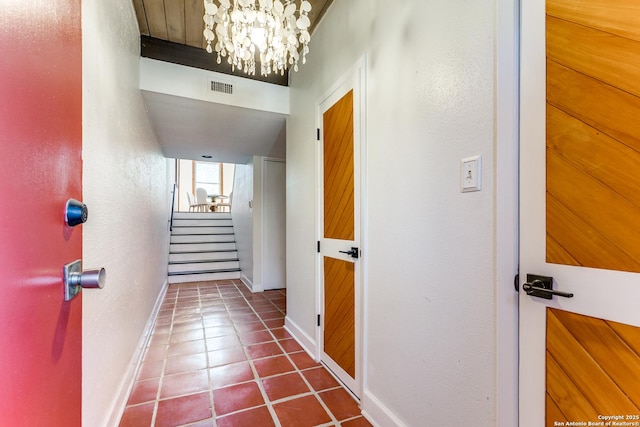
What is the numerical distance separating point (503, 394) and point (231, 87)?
9.47 ft

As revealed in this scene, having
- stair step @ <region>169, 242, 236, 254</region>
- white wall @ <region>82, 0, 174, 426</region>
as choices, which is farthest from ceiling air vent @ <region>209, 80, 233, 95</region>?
stair step @ <region>169, 242, 236, 254</region>

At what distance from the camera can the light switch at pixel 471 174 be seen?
977mm

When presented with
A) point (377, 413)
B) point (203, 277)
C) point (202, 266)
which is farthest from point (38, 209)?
point (202, 266)

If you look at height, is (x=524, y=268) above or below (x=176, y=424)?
above

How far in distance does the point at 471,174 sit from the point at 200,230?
599 cm

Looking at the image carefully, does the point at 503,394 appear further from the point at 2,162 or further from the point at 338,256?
the point at 2,162

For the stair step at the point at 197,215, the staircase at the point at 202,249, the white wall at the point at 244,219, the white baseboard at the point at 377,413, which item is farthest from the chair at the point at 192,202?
the white baseboard at the point at 377,413

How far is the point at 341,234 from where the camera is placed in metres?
1.92

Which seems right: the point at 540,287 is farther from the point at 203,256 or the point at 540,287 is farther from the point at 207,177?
the point at 207,177

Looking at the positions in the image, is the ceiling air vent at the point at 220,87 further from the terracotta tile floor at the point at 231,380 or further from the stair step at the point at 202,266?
the stair step at the point at 202,266

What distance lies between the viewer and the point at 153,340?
2529 mm

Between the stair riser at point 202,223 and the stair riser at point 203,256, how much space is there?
1000 millimetres

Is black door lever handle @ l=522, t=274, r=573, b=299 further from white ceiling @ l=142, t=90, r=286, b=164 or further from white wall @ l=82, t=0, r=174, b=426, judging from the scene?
white ceiling @ l=142, t=90, r=286, b=164

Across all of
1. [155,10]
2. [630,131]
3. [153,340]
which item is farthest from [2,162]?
[153,340]
